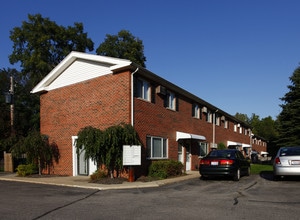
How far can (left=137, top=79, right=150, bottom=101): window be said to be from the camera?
15980 millimetres

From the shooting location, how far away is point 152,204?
328 inches

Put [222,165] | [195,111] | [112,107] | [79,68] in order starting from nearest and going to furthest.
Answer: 1. [222,165]
2. [112,107]
3. [79,68]
4. [195,111]

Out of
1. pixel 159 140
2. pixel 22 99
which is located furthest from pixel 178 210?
pixel 22 99

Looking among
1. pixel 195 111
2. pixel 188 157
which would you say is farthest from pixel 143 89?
pixel 195 111

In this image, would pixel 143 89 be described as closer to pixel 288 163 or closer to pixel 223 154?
pixel 223 154

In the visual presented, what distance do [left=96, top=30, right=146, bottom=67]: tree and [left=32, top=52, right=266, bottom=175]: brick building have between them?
65.7ft

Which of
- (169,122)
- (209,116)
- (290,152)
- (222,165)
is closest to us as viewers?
(290,152)

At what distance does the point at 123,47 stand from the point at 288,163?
104ft

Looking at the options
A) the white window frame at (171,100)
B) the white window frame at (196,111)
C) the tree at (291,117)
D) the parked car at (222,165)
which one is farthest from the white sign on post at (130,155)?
the tree at (291,117)

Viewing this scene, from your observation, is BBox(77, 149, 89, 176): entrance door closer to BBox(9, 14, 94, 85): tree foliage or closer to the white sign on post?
the white sign on post

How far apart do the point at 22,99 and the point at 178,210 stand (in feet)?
104

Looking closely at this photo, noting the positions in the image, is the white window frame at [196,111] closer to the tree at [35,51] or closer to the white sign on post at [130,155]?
the white sign on post at [130,155]

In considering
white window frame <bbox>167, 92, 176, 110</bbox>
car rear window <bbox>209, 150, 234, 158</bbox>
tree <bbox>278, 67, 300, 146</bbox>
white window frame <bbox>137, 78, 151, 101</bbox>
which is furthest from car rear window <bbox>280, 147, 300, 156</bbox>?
tree <bbox>278, 67, 300, 146</bbox>

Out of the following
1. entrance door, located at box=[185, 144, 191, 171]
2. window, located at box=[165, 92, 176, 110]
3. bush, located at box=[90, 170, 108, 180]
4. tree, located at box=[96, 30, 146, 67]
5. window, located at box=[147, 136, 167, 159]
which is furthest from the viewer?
tree, located at box=[96, 30, 146, 67]
